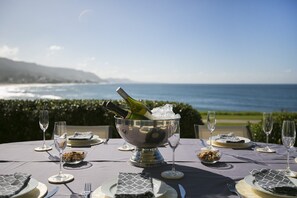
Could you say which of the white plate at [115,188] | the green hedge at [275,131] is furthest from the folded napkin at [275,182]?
the green hedge at [275,131]

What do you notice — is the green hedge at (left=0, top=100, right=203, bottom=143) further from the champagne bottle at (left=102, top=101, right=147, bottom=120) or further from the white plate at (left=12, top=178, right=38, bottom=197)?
the white plate at (left=12, top=178, right=38, bottom=197)

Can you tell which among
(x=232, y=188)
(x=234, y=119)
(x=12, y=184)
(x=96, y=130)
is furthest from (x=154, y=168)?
(x=234, y=119)

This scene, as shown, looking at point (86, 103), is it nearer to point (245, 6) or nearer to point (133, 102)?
point (133, 102)

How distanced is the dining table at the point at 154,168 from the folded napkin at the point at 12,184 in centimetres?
15

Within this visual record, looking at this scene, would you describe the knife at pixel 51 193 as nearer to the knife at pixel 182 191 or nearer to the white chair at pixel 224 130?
the knife at pixel 182 191

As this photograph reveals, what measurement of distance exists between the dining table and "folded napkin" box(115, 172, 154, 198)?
0.18 m

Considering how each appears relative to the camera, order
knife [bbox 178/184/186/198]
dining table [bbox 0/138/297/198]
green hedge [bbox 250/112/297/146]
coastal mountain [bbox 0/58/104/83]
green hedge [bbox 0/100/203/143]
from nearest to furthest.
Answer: knife [bbox 178/184/186/198]
dining table [bbox 0/138/297/198]
green hedge [bbox 250/112/297/146]
green hedge [bbox 0/100/203/143]
coastal mountain [bbox 0/58/104/83]

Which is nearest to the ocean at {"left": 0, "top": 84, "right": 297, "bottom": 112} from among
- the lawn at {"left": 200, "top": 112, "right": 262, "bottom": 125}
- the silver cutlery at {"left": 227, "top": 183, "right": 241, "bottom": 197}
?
the lawn at {"left": 200, "top": 112, "right": 262, "bottom": 125}

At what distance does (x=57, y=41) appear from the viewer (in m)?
71.8

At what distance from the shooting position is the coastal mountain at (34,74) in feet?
289

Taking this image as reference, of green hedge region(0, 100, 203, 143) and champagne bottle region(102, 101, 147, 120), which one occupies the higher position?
champagne bottle region(102, 101, 147, 120)

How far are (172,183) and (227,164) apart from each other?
55 centimetres

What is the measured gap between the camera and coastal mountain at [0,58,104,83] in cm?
8800

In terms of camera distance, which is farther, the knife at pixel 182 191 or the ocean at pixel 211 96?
the ocean at pixel 211 96
